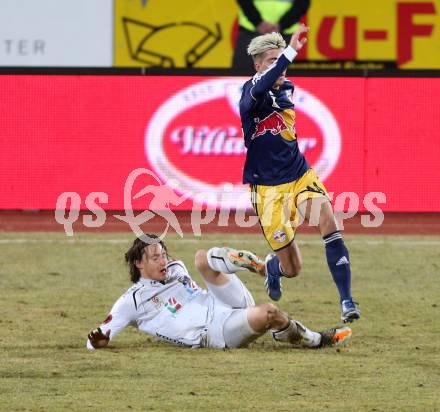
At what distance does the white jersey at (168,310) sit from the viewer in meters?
9.62

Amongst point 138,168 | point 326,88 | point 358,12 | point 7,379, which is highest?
point 358,12

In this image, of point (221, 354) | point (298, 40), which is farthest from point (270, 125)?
point (221, 354)

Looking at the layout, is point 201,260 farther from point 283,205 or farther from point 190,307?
point 283,205

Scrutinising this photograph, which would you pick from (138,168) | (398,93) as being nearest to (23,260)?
(138,168)

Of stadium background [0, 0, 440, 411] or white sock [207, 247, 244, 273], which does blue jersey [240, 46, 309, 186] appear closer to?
white sock [207, 247, 244, 273]

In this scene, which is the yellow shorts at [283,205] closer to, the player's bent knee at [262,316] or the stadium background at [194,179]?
the stadium background at [194,179]

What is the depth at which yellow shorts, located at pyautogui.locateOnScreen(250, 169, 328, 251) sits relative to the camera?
10375 mm

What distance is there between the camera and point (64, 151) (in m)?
18.0

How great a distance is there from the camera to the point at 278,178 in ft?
34.4

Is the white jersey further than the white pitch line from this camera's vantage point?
No

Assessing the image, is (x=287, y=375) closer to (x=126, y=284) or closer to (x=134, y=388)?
(x=134, y=388)

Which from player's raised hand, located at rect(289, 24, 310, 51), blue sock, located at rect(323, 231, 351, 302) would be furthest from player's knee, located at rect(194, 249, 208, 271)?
player's raised hand, located at rect(289, 24, 310, 51)

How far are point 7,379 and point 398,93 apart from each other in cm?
1041

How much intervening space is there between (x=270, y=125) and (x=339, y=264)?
1206 mm
